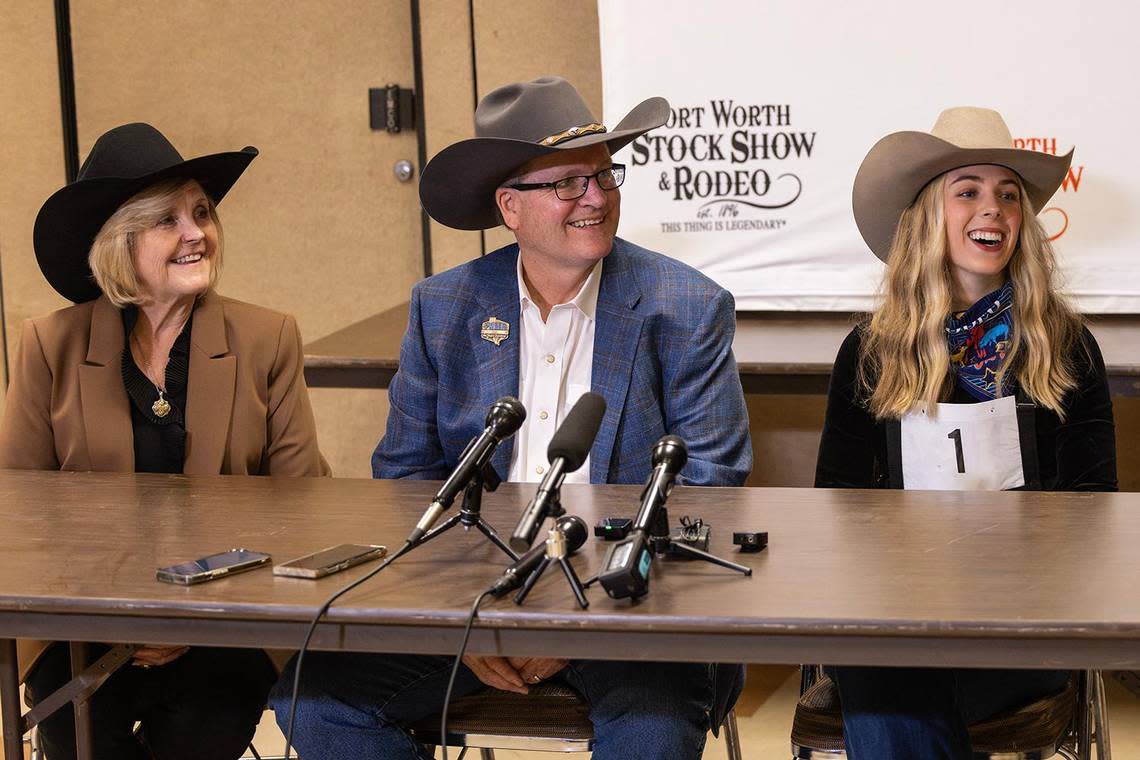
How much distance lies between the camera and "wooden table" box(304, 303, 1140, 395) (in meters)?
3.40

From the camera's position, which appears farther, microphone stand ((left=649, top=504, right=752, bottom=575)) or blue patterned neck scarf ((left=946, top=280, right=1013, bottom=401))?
blue patterned neck scarf ((left=946, top=280, right=1013, bottom=401))

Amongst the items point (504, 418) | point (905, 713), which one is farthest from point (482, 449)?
point (905, 713)

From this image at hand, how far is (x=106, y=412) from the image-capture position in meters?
2.78

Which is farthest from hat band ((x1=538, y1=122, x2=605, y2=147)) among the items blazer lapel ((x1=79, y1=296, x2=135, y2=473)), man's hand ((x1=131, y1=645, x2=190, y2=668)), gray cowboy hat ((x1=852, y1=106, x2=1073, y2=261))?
man's hand ((x1=131, y1=645, x2=190, y2=668))

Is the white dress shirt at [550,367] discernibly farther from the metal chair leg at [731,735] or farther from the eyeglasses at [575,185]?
the metal chair leg at [731,735]

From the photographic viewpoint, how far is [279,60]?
4.80 meters

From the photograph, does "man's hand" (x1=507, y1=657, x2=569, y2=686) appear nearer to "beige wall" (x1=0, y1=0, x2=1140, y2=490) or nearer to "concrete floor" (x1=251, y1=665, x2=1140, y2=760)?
"concrete floor" (x1=251, y1=665, x2=1140, y2=760)

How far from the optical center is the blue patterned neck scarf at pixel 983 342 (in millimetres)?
2668

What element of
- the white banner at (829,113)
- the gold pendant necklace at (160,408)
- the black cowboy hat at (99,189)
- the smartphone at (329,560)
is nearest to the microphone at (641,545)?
the smartphone at (329,560)

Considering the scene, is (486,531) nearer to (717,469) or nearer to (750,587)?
(750,587)

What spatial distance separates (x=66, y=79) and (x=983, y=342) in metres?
3.64

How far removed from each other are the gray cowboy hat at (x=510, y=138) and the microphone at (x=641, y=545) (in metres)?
1.03

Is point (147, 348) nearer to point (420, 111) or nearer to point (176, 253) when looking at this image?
point (176, 253)

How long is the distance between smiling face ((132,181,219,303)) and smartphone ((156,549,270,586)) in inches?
39.8
